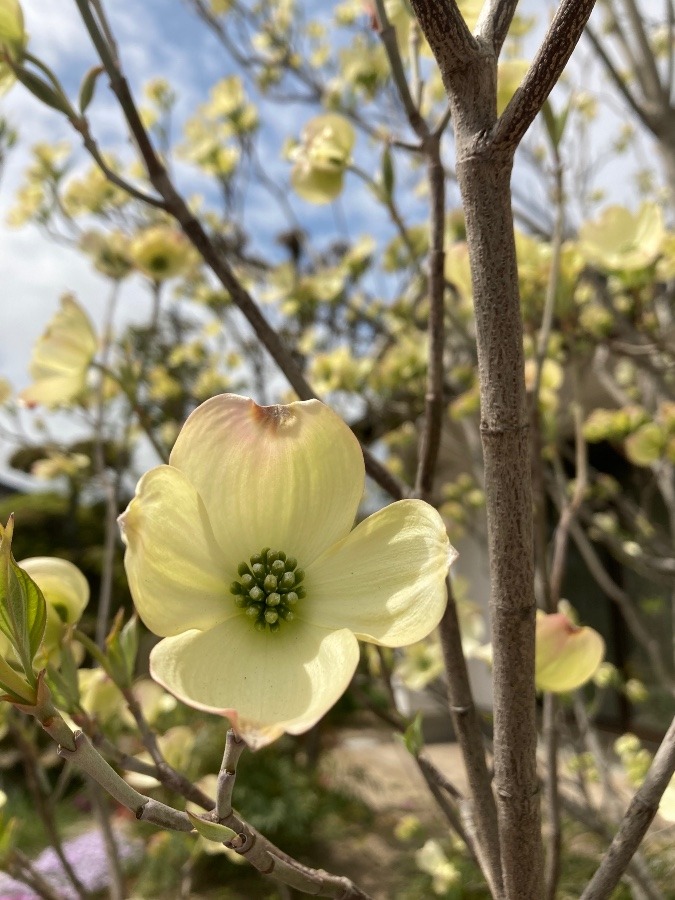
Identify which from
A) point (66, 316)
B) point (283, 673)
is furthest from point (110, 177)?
point (283, 673)

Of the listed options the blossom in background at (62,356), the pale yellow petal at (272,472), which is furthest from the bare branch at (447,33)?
the blossom in background at (62,356)

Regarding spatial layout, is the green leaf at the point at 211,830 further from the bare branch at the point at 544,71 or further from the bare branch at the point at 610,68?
→ the bare branch at the point at 610,68

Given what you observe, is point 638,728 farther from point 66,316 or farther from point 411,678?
point 66,316

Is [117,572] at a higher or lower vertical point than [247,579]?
lower

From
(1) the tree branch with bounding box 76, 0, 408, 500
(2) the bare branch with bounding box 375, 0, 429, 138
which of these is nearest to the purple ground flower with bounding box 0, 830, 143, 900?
(1) the tree branch with bounding box 76, 0, 408, 500

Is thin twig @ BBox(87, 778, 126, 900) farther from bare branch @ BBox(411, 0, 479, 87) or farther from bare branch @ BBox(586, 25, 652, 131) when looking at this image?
Result: bare branch @ BBox(586, 25, 652, 131)
